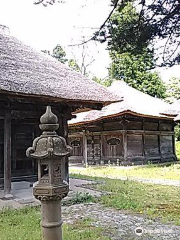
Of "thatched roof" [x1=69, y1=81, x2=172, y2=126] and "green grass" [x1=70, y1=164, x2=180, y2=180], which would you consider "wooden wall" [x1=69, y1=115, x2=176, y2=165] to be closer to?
"thatched roof" [x1=69, y1=81, x2=172, y2=126]

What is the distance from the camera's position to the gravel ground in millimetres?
4430

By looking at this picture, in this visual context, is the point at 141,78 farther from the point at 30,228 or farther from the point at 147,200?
the point at 30,228

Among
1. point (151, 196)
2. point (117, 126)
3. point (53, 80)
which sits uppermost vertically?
point (53, 80)

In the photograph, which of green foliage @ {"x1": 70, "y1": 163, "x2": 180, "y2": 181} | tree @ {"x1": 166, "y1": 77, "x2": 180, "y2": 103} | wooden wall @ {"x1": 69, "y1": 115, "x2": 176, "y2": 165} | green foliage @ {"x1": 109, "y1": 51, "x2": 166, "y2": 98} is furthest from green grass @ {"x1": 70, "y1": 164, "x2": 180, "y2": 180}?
tree @ {"x1": 166, "y1": 77, "x2": 180, "y2": 103}

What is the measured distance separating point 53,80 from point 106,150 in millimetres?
9059

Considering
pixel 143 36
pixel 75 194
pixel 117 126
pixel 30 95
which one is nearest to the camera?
pixel 143 36

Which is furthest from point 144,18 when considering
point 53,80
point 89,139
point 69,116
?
point 89,139

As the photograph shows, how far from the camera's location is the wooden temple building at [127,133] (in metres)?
15.8

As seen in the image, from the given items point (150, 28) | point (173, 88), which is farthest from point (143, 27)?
point (173, 88)

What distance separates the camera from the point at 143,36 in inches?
191

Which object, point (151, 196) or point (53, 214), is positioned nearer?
point (53, 214)

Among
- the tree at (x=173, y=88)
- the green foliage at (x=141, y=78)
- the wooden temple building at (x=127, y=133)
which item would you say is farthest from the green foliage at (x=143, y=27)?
the tree at (x=173, y=88)

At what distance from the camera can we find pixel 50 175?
2.71 m

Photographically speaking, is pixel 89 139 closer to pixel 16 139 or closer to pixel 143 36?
pixel 16 139
